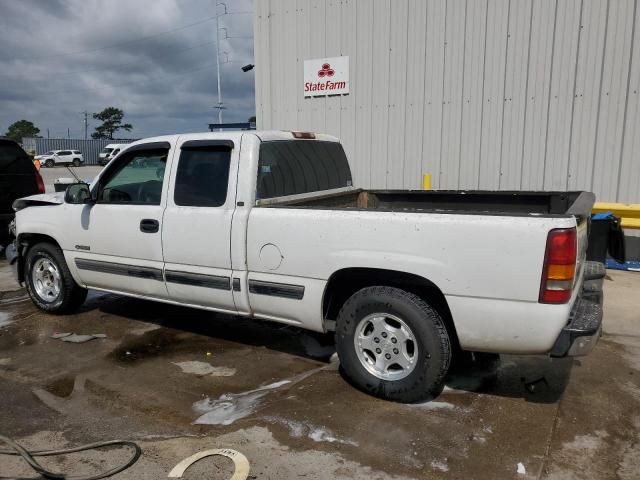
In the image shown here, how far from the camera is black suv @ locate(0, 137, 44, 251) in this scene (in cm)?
857

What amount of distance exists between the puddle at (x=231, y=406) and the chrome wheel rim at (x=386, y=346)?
27.0 inches

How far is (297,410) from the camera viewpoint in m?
3.67

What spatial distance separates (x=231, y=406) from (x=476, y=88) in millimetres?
6401

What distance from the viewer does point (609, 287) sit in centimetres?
673

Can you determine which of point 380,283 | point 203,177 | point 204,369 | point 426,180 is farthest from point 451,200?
point 426,180

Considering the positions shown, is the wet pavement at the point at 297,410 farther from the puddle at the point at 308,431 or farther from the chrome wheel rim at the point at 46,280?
the chrome wheel rim at the point at 46,280

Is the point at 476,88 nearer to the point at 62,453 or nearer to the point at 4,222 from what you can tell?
the point at 62,453

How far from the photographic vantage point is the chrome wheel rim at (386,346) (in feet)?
12.0

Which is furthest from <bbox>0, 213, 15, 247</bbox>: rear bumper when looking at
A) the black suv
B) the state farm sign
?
the state farm sign

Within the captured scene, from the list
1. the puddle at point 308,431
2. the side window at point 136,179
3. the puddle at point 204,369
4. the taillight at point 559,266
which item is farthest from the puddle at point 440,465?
the side window at point 136,179

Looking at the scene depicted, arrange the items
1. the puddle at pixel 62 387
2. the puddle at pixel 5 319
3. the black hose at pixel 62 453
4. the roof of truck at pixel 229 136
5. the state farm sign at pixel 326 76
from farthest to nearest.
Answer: the state farm sign at pixel 326 76 → the puddle at pixel 5 319 → the roof of truck at pixel 229 136 → the puddle at pixel 62 387 → the black hose at pixel 62 453

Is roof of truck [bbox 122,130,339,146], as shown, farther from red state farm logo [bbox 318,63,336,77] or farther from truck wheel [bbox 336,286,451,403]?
red state farm logo [bbox 318,63,336,77]

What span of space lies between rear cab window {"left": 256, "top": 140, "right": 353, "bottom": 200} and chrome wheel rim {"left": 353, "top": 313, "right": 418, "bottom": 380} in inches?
52.0

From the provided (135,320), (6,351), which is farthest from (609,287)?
(6,351)
